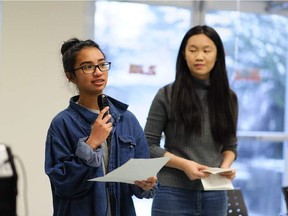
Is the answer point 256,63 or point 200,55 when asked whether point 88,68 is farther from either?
point 256,63

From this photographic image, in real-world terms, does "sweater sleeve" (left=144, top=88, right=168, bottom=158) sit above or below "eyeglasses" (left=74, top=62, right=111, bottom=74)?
below

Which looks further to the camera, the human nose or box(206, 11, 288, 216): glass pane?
box(206, 11, 288, 216): glass pane

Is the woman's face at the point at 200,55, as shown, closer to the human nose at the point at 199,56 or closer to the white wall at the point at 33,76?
the human nose at the point at 199,56

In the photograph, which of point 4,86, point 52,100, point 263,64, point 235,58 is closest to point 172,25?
point 235,58

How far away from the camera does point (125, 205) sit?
5.83 ft

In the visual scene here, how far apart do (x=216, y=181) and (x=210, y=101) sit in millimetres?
392

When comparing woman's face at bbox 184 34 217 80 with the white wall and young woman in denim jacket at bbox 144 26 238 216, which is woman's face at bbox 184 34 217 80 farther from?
the white wall

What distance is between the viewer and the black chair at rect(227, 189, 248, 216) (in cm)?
311

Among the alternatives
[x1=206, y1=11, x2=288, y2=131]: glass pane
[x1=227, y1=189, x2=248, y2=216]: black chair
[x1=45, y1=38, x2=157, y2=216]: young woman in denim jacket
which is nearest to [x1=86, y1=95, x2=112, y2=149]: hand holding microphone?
[x1=45, y1=38, x2=157, y2=216]: young woman in denim jacket

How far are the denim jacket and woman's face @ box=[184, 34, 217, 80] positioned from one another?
63cm

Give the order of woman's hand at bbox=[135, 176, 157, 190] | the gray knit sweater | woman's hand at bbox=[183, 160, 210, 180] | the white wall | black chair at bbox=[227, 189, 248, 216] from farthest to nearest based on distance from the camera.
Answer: the white wall < black chair at bbox=[227, 189, 248, 216] < the gray knit sweater < woman's hand at bbox=[183, 160, 210, 180] < woman's hand at bbox=[135, 176, 157, 190]

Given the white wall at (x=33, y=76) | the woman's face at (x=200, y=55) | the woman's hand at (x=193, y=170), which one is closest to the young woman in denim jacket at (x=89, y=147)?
the woman's hand at (x=193, y=170)

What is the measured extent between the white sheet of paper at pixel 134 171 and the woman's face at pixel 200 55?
0.80m

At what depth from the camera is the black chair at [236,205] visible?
311 cm
